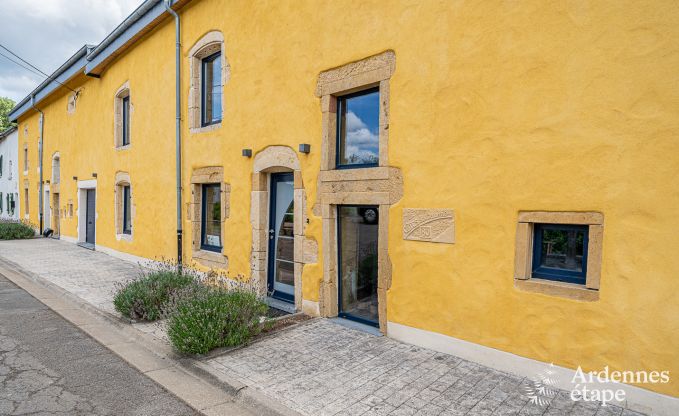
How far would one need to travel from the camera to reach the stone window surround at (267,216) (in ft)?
19.0

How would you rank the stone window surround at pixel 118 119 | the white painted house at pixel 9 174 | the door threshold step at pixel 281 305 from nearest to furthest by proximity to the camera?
the door threshold step at pixel 281 305 < the stone window surround at pixel 118 119 < the white painted house at pixel 9 174

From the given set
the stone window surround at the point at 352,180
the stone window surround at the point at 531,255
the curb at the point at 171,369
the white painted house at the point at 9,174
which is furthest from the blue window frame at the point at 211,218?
the white painted house at the point at 9,174

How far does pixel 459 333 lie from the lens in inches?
164

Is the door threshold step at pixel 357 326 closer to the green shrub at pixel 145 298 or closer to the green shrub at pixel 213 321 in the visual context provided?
the green shrub at pixel 213 321

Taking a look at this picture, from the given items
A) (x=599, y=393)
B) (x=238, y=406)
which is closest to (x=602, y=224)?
(x=599, y=393)

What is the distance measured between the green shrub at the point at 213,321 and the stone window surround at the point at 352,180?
3.79ft

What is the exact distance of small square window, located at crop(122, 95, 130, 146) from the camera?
37.2ft

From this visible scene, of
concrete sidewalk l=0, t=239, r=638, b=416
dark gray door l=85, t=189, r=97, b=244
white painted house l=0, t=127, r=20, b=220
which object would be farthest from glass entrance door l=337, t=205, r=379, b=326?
white painted house l=0, t=127, r=20, b=220

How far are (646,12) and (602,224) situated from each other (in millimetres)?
1726

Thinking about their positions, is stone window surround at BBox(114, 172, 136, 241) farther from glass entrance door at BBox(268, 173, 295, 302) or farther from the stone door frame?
glass entrance door at BBox(268, 173, 295, 302)

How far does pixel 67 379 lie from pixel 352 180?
3.72 metres

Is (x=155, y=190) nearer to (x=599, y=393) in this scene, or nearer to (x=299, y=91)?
(x=299, y=91)

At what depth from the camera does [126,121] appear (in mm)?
11422

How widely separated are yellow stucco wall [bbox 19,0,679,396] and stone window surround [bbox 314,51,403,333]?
0.13 m
